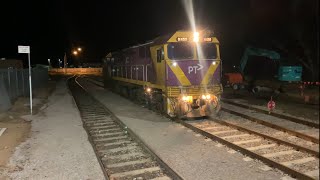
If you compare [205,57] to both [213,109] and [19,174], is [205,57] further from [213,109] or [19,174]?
[19,174]

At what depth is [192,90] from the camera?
13.2 metres

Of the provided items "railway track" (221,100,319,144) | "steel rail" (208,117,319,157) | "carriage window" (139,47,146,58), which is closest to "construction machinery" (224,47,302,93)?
"carriage window" (139,47,146,58)

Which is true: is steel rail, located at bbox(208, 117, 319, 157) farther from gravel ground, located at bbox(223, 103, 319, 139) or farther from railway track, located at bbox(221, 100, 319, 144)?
gravel ground, located at bbox(223, 103, 319, 139)

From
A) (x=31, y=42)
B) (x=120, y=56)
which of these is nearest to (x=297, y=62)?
(x=120, y=56)

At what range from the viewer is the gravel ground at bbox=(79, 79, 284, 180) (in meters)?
7.09

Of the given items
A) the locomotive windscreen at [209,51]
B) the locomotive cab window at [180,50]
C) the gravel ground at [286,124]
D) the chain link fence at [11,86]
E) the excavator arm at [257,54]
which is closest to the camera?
the gravel ground at [286,124]

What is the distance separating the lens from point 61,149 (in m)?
9.38

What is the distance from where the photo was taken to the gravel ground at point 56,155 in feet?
24.2

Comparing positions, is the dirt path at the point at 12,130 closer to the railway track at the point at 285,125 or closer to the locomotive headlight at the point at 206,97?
the locomotive headlight at the point at 206,97

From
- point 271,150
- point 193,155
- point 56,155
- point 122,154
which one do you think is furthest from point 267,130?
point 56,155

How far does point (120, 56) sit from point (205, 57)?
9.99 metres

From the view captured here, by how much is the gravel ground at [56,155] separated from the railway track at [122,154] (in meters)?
0.30

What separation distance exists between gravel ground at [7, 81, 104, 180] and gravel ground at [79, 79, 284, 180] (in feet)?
6.15

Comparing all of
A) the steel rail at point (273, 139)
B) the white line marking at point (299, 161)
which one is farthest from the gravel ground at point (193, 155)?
the steel rail at point (273, 139)
